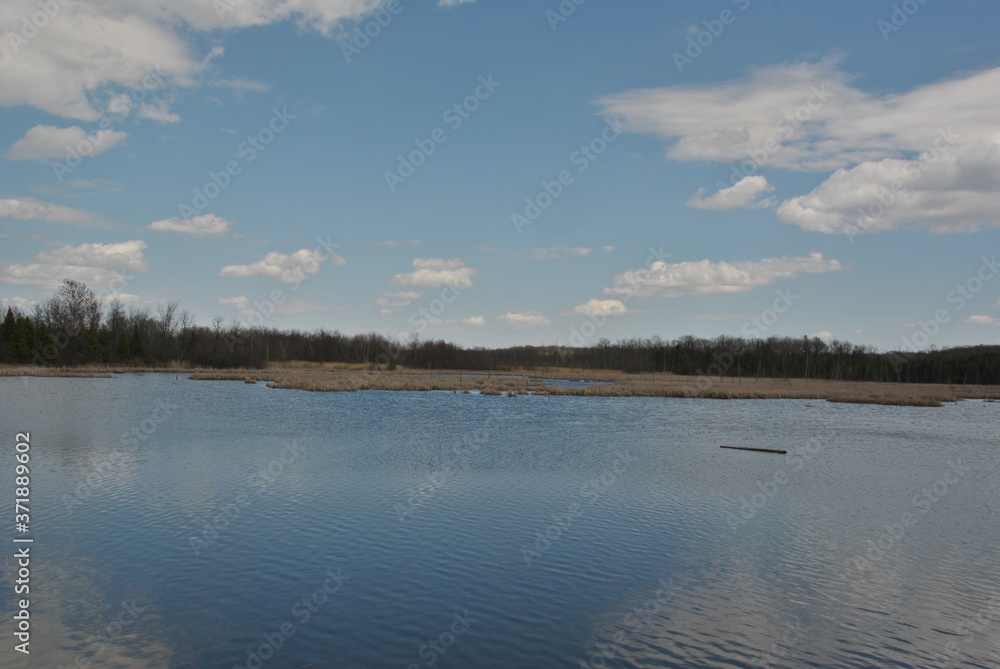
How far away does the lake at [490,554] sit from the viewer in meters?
7.02

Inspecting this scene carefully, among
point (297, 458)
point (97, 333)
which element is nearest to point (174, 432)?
point (297, 458)

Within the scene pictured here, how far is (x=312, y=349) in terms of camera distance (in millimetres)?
108375

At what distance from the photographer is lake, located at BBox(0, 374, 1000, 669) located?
7023 mm

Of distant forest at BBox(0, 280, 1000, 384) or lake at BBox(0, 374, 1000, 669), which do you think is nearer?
lake at BBox(0, 374, 1000, 669)

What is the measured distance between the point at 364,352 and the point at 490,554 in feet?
308

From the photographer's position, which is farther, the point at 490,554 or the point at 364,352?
the point at 364,352

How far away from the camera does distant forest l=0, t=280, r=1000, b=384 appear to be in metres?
68.7

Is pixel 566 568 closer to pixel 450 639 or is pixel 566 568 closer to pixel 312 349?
pixel 450 639

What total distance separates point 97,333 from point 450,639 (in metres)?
77.4

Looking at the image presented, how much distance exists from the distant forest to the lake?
53210 millimetres

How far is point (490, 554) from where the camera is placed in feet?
33.3

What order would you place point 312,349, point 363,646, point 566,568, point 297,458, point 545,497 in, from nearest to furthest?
point 363,646, point 566,568, point 545,497, point 297,458, point 312,349

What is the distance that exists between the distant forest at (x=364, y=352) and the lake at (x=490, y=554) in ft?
175

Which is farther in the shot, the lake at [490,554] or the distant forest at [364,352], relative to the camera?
the distant forest at [364,352]
